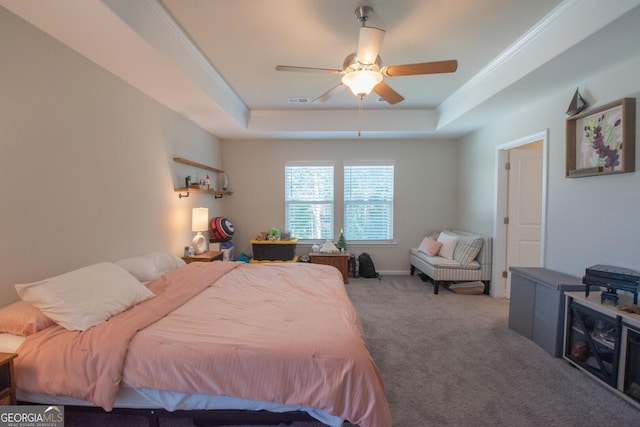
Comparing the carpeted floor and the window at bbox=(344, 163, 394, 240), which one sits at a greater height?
the window at bbox=(344, 163, 394, 240)

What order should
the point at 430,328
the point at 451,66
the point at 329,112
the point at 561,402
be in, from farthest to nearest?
the point at 329,112
the point at 430,328
the point at 451,66
the point at 561,402

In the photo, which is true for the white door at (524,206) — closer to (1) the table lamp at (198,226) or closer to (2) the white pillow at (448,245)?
(2) the white pillow at (448,245)

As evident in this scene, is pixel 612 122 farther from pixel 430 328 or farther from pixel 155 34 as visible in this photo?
pixel 155 34

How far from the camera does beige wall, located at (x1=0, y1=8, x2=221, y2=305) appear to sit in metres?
1.77

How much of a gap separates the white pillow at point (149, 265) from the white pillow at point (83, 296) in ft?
1.56

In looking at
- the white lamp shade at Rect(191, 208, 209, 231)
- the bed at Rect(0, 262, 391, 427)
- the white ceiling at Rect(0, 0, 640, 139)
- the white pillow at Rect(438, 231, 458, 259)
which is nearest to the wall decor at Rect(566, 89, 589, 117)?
the white ceiling at Rect(0, 0, 640, 139)

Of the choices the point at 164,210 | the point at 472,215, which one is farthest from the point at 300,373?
the point at 472,215

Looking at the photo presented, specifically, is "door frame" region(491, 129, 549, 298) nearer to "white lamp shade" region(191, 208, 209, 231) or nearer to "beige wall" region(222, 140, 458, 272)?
"beige wall" region(222, 140, 458, 272)

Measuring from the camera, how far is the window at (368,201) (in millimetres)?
5266

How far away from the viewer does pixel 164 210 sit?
3.36 m

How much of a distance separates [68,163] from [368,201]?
13.9 ft

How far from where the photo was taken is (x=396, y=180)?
524cm

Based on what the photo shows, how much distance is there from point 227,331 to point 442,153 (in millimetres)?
4903

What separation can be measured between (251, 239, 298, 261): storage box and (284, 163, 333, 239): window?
57cm
